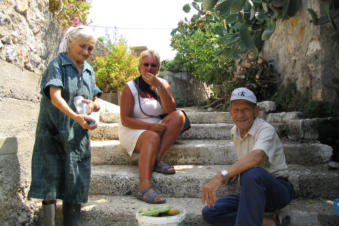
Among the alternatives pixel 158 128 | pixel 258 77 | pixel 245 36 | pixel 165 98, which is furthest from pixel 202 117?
pixel 245 36

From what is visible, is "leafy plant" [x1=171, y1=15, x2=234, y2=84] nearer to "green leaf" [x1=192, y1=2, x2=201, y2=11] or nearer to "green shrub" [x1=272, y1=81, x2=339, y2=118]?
"green leaf" [x1=192, y1=2, x2=201, y2=11]

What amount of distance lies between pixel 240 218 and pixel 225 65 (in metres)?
3.75

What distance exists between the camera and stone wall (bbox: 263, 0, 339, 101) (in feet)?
9.27

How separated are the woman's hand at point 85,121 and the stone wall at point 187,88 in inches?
197

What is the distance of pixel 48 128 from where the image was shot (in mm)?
1979

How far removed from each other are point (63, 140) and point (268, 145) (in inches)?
53.5

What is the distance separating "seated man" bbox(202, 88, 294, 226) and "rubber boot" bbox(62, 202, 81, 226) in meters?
0.90

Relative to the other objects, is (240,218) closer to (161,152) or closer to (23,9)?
(161,152)

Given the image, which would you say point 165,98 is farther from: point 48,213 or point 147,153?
point 48,213

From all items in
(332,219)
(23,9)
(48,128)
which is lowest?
(332,219)

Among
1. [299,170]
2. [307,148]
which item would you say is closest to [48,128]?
[299,170]

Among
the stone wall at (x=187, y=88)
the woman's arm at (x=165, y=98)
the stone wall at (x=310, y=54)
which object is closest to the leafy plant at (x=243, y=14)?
the stone wall at (x=310, y=54)

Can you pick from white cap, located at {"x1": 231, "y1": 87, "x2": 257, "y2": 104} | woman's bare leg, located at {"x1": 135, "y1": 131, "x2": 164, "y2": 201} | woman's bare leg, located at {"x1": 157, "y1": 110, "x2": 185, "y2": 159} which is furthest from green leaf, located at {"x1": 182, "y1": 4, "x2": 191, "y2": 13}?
white cap, located at {"x1": 231, "y1": 87, "x2": 257, "y2": 104}

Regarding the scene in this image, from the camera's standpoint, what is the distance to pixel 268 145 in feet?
5.99
